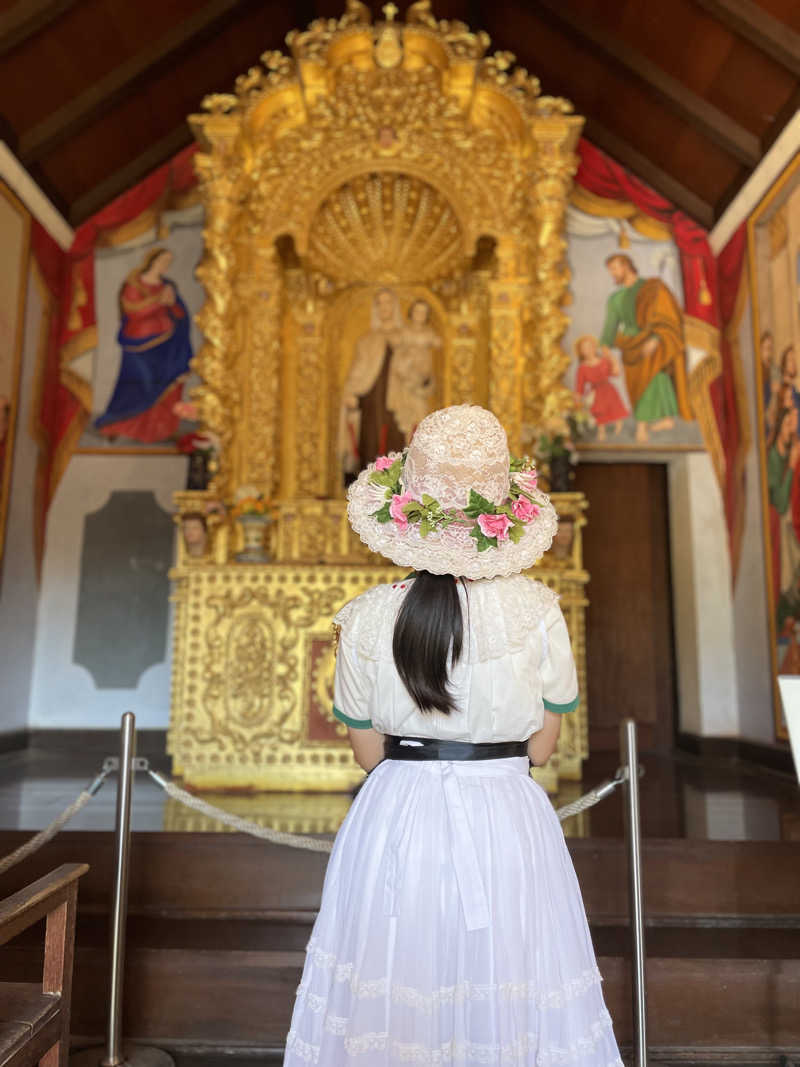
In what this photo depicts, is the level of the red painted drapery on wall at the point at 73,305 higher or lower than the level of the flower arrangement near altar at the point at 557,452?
higher

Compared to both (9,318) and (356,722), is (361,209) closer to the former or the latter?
(9,318)

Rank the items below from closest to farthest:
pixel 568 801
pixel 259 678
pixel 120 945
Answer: pixel 120 945 → pixel 568 801 → pixel 259 678

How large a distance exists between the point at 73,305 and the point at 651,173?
5454mm

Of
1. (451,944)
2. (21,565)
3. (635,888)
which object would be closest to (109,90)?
(21,565)

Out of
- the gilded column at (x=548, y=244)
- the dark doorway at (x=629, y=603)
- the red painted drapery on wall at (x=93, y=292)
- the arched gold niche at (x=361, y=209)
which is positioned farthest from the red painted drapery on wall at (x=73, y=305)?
the dark doorway at (x=629, y=603)

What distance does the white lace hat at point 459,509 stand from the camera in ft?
5.73

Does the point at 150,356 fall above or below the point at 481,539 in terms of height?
above

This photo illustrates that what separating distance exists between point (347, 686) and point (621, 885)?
2.17m

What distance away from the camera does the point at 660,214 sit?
7445 mm

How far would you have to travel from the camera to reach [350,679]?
1825 mm

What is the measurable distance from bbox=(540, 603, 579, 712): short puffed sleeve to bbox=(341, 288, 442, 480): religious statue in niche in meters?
5.42

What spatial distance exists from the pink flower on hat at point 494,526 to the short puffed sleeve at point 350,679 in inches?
13.9

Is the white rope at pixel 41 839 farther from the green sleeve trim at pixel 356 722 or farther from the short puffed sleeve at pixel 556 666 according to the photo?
the short puffed sleeve at pixel 556 666

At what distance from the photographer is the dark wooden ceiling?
5773 millimetres
